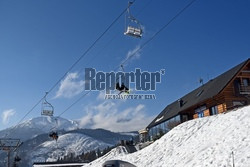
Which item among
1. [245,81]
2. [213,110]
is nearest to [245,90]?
[245,81]

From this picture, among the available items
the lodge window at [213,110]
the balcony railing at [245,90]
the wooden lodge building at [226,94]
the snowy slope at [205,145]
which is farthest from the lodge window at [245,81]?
the snowy slope at [205,145]

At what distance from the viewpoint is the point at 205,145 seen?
696 inches

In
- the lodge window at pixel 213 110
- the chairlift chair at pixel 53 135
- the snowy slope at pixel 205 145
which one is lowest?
the snowy slope at pixel 205 145

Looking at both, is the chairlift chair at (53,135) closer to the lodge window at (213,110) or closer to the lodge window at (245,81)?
the lodge window at (213,110)

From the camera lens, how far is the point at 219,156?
15023 millimetres

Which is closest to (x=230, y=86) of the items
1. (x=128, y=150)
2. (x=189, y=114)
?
(x=189, y=114)

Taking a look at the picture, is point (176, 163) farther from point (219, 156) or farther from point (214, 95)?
point (214, 95)

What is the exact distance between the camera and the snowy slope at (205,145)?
48.6 ft

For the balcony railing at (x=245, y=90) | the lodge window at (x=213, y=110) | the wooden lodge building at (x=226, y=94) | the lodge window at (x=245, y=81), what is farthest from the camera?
the lodge window at (x=245, y=81)

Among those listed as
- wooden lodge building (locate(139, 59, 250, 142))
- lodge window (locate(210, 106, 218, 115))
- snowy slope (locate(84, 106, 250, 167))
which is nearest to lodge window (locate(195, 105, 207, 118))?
wooden lodge building (locate(139, 59, 250, 142))

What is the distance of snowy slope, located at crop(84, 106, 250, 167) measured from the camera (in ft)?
48.6

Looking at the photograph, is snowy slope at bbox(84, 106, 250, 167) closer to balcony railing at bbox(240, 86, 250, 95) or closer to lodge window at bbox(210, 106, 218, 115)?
lodge window at bbox(210, 106, 218, 115)

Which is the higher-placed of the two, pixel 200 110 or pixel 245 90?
pixel 245 90

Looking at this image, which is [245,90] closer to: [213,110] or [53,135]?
[213,110]
